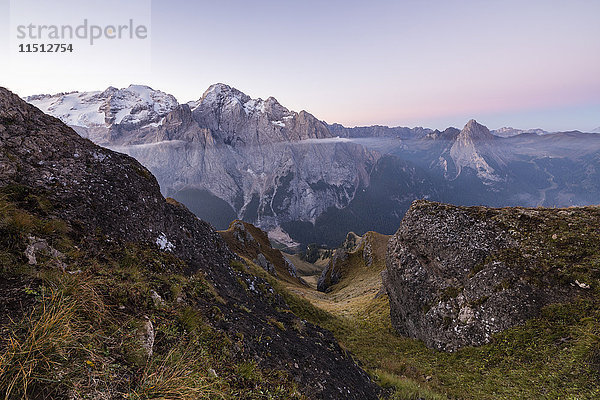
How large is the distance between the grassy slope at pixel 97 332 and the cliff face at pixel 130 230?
19 centimetres

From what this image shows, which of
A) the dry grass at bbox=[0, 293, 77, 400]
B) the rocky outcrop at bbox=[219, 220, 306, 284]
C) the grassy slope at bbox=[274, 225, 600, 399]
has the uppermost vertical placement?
the dry grass at bbox=[0, 293, 77, 400]

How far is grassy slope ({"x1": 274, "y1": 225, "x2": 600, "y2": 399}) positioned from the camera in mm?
11273

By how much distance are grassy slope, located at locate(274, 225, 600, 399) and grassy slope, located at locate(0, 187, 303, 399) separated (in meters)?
9.40

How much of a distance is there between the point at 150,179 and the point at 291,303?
49.1ft

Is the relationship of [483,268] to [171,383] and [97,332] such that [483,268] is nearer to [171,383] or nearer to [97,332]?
[171,383]

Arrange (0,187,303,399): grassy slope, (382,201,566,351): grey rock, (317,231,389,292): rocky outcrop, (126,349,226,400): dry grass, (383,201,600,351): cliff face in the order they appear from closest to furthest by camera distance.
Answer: (0,187,303,399): grassy slope → (126,349,226,400): dry grass → (383,201,600,351): cliff face → (382,201,566,351): grey rock → (317,231,389,292): rocky outcrop

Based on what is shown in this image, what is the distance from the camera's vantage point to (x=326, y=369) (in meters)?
9.80

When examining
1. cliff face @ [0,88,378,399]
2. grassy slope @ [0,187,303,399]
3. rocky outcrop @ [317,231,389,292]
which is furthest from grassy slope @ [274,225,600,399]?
rocky outcrop @ [317,231,389,292]

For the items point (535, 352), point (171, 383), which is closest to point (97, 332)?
point (171, 383)

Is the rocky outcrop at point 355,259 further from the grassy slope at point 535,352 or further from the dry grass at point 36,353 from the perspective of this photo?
the dry grass at point 36,353

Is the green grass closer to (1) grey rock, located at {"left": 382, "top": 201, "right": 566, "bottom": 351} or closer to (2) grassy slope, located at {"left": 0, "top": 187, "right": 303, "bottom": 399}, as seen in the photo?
(1) grey rock, located at {"left": 382, "top": 201, "right": 566, "bottom": 351}

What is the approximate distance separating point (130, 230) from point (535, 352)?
22.5 m

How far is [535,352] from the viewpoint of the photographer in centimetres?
1338

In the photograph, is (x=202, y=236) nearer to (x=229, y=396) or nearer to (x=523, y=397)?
(x=229, y=396)
